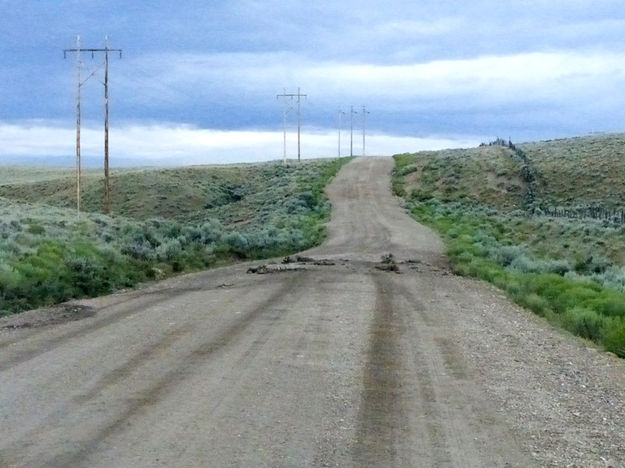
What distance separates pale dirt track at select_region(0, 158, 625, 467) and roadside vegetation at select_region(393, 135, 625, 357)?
224 centimetres

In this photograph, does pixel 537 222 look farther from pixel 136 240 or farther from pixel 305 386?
pixel 305 386

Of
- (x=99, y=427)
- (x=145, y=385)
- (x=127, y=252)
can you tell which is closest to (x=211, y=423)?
(x=99, y=427)

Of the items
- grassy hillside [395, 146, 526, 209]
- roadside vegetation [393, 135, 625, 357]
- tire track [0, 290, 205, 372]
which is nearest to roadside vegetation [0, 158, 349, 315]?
tire track [0, 290, 205, 372]

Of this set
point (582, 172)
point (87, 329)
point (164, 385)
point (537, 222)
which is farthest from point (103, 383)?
point (582, 172)

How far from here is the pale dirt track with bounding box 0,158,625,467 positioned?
7965 millimetres

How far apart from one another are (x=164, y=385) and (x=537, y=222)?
132 ft

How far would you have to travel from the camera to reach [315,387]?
33.8ft

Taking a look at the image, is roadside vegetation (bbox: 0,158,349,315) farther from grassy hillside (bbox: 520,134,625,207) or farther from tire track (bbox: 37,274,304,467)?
grassy hillside (bbox: 520,134,625,207)

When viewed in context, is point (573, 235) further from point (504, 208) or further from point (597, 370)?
point (597, 370)

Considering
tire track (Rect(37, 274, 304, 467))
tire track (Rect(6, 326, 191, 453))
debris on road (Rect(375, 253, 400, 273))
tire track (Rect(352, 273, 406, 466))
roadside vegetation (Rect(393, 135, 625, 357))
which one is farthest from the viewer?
debris on road (Rect(375, 253, 400, 273))

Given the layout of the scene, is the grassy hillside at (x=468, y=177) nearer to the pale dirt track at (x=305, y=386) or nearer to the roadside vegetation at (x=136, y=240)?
the roadside vegetation at (x=136, y=240)

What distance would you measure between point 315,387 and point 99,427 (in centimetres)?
273

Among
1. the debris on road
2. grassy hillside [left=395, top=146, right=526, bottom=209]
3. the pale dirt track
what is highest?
grassy hillside [left=395, top=146, right=526, bottom=209]

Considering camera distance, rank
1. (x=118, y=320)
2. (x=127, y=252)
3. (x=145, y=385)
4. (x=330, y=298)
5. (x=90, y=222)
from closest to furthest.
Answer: (x=145, y=385), (x=118, y=320), (x=330, y=298), (x=127, y=252), (x=90, y=222)
